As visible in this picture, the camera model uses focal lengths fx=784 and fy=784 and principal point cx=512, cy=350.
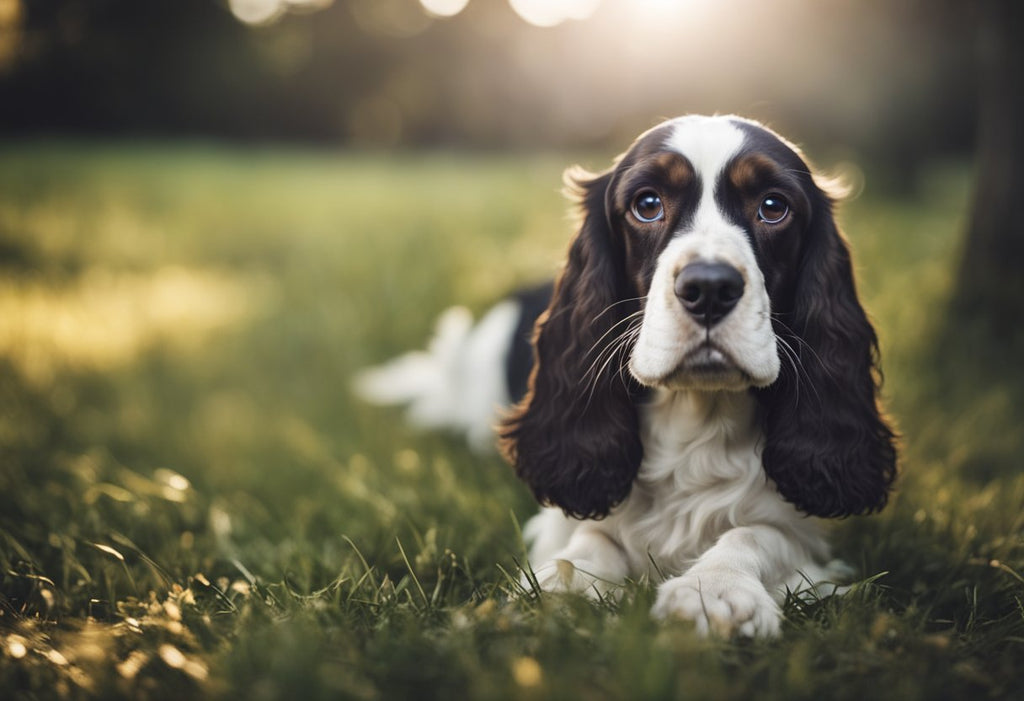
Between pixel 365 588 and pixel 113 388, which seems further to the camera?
pixel 113 388

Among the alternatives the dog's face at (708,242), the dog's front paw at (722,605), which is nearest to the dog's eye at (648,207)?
the dog's face at (708,242)

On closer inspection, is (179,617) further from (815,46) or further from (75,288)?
(815,46)

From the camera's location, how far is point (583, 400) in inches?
95.0

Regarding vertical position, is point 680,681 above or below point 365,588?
above

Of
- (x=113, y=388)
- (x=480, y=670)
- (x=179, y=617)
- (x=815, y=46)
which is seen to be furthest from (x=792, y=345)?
(x=815, y=46)

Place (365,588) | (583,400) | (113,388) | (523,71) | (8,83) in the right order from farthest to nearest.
A: (523,71) < (8,83) < (113,388) < (583,400) < (365,588)

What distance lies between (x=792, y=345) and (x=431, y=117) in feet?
59.7

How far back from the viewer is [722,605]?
5.82 feet

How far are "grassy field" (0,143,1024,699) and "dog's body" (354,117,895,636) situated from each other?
29 cm

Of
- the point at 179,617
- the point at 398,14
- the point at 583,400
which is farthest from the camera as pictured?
the point at 398,14

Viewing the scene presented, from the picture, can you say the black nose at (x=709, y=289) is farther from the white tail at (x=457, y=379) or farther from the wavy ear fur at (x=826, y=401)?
the white tail at (x=457, y=379)

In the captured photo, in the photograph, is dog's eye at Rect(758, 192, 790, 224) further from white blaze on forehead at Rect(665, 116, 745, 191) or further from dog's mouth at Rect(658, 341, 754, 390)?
dog's mouth at Rect(658, 341, 754, 390)

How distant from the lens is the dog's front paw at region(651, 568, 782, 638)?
1750 millimetres

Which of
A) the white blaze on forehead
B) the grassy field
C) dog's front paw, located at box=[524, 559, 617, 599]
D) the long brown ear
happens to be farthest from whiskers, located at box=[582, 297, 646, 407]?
the grassy field
